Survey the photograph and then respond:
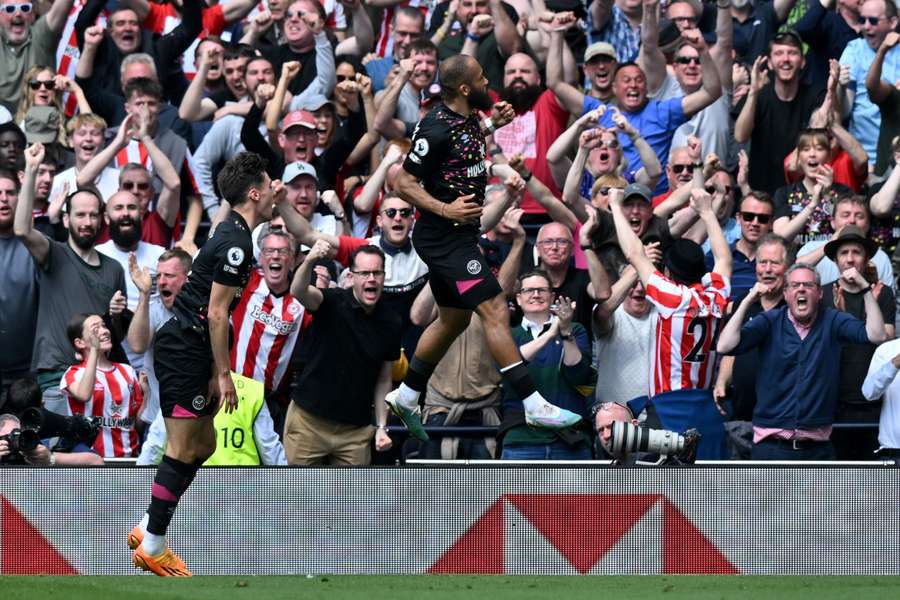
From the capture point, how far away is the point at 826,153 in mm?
14648

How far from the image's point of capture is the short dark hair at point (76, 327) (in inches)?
525

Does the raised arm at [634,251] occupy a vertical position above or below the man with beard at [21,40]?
below

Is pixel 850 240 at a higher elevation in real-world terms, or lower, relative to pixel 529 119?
lower

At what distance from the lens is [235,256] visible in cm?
1005

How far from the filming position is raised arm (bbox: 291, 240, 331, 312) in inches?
478

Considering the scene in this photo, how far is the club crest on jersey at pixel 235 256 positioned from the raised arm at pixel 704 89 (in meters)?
6.33

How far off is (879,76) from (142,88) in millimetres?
6188

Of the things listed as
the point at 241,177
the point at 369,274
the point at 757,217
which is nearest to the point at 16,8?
the point at 369,274

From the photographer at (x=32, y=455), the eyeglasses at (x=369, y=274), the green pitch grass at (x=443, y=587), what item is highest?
the eyeglasses at (x=369, y=274)

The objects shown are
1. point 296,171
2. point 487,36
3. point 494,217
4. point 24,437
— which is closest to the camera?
point 24,437

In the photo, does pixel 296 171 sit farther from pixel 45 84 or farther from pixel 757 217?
pixel 757 217

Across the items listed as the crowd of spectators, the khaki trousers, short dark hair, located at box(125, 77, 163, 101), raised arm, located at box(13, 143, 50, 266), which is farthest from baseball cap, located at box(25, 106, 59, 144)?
the khaki trousers

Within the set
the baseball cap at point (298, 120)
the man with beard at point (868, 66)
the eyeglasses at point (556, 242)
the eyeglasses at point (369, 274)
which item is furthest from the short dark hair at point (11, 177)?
the man with beard at point (868, 66)

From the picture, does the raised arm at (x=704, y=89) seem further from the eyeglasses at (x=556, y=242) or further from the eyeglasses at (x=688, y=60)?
the eyeglasses at (x=556, y=242)
